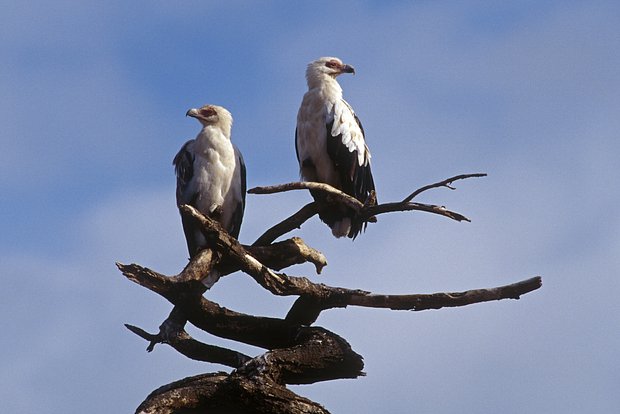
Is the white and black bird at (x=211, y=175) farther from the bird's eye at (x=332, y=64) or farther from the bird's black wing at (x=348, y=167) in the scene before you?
the bird's eye at (x=332, y=64)

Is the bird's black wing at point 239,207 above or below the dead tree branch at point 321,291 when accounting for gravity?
above

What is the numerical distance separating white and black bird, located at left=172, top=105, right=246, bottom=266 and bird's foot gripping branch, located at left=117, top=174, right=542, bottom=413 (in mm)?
1128

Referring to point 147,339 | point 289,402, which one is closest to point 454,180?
Result: point 289,402

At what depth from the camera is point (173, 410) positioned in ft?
26.5

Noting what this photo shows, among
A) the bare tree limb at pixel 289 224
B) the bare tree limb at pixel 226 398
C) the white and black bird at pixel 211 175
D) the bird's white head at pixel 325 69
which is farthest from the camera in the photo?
the bird's white head at pixel 325 69

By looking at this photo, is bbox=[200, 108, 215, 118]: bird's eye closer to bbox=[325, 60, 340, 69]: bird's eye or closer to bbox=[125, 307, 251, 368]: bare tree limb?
bbox=[325, 60, 340, 69]: bird's eye

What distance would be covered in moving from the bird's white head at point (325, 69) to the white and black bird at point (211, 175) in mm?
1048

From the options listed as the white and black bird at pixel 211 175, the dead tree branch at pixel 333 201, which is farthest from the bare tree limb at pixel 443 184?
the white and black bird at pixel 211 175

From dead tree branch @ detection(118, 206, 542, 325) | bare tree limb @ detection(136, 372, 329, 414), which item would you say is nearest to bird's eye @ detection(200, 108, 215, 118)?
dead tree branch @ detection(118, 206, 542, 325)

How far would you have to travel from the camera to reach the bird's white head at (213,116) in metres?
10.6

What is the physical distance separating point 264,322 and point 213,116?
99.1 inches

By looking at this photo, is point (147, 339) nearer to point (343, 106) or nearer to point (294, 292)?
point (294, 292)

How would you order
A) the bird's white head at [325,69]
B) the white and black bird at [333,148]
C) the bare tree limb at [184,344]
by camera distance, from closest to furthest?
the bare tree limb at [184,344] → the white and black bird at [333,148] → the bird's white head at [325,69]

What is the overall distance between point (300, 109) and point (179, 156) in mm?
1339
